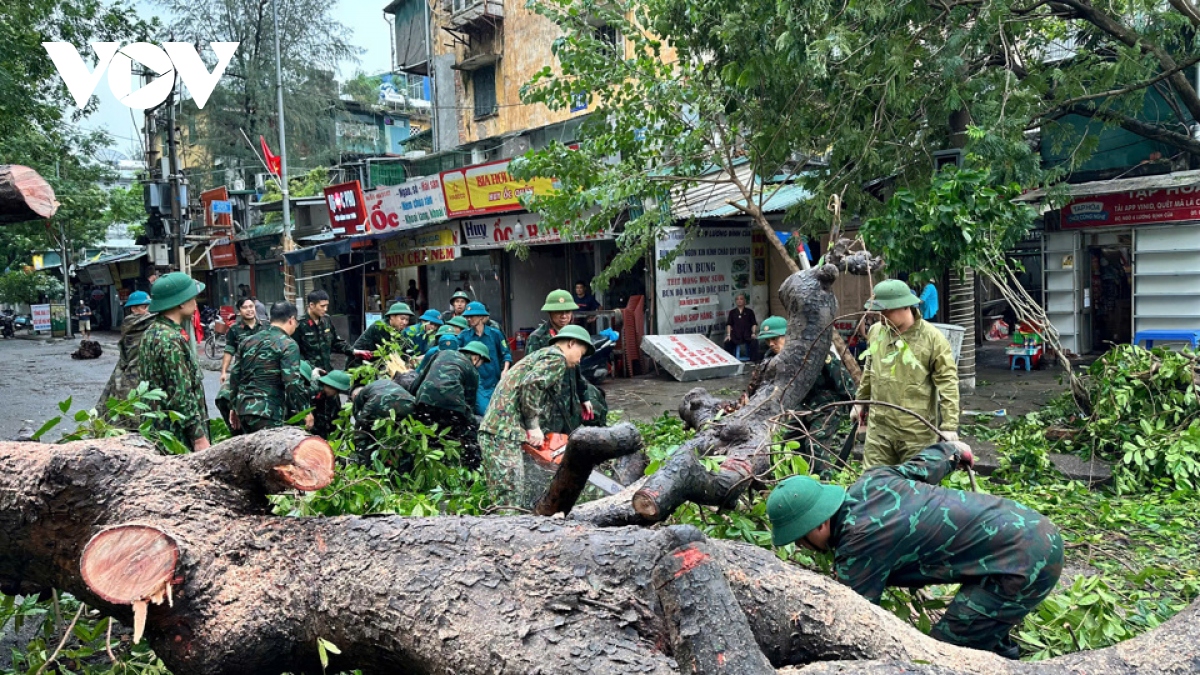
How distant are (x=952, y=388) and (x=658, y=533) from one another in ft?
11.5

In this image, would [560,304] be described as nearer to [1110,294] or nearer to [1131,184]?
[1131,184]

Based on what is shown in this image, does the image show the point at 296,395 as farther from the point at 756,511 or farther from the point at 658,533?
the point at 658,533

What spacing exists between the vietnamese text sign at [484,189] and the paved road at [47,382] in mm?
5535

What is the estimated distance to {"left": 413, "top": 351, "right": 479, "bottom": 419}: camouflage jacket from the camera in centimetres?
587

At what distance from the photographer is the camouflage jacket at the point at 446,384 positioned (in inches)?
231

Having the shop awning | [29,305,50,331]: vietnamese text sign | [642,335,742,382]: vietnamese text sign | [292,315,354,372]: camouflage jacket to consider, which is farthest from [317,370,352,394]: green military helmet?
[29,305,50,331]: vietnamese text sign

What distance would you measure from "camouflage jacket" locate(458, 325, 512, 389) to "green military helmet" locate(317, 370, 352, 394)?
5.75 feet

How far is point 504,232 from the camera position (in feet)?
54.7

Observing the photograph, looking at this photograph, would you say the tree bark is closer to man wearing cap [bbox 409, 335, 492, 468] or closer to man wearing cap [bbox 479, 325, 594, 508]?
man wearing cap [bbox 479, 325, 594, 508]

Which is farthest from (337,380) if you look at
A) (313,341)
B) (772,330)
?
(772,330)

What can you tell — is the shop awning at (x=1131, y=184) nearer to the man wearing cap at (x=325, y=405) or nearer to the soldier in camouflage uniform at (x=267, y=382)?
the man wearing cap at (x=325, y=405)

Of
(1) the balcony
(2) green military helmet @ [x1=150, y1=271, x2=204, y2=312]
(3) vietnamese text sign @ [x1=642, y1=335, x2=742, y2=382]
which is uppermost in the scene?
(1) the balcony

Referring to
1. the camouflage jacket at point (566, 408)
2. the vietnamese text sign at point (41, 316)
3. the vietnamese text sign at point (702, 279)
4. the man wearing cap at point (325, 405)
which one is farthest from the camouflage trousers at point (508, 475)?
the vietnamese text sign at point (41, 316)

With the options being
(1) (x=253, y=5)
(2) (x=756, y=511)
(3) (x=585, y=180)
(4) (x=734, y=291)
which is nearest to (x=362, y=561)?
(2) (x=756, y=511)
